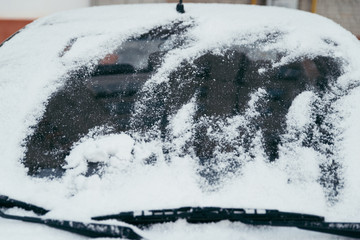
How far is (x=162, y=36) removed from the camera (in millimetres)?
1862

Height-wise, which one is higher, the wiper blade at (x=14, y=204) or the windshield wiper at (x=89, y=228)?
the wiper blade at (x=14, y=204)

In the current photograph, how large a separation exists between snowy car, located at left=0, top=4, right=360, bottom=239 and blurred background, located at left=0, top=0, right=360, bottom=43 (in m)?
4.03

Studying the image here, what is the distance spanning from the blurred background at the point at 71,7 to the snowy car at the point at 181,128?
4033 millimetres

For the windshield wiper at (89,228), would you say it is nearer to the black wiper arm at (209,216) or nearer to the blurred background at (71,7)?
the black wiper arm at (209,216)

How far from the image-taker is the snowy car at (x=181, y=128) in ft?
3.99

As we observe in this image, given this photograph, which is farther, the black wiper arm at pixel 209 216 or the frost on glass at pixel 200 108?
the frost on glass at pixel 200 108

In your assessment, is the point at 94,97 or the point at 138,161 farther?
the point at 94,97

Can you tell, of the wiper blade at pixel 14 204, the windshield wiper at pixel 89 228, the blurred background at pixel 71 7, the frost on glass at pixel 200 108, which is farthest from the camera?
the blurred background at pixel 71 7

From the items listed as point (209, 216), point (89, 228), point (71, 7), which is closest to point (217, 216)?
point (209, 216)

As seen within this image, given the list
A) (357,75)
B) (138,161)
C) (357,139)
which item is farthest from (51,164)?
(357,75)

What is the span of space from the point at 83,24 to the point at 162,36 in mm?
465

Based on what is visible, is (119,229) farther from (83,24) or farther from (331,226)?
(83,24)

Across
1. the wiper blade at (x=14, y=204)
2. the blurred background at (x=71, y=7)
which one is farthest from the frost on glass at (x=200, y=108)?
the blurred background at (x=71, y=7)

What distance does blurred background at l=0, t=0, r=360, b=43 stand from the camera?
564 cm
